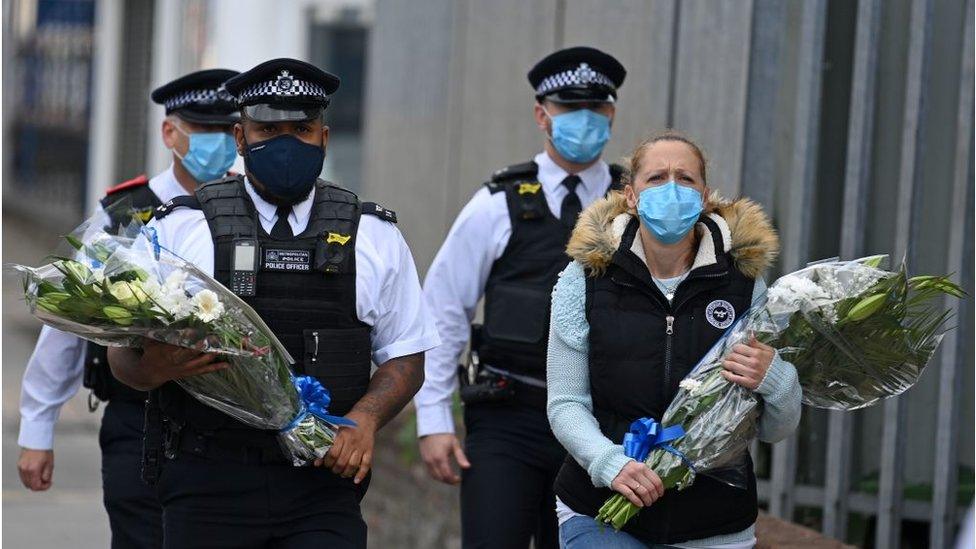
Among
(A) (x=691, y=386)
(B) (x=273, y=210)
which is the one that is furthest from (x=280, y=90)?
(A) (x=691, y=386)

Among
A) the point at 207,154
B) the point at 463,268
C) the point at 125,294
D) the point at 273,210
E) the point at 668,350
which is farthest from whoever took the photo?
the point at 207,154

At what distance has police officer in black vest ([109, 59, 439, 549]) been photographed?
400 centimetres

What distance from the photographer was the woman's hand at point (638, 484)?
3.80 m

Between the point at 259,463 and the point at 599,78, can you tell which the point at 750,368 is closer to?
the point at 259,463

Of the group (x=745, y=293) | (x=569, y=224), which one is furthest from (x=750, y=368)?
(x=569, y=224)

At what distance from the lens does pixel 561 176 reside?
539 cm

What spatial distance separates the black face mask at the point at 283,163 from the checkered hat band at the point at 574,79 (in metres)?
1.56

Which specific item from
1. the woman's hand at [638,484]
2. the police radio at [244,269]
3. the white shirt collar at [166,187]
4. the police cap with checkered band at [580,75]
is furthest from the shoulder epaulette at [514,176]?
the woman's hand at [638,484]

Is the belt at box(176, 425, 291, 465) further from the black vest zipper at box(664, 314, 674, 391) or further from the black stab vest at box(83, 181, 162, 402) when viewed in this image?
the black stab vest at box(83, 181, 162, 402)

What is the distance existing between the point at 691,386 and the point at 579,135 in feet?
5.47

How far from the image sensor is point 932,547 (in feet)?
20.3

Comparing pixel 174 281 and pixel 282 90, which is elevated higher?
pixel 282 90

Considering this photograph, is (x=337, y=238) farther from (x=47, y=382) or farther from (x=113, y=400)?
(x=47, y=382)

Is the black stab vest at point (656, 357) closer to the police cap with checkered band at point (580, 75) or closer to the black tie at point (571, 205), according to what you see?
the black tie at point (571, 205)
